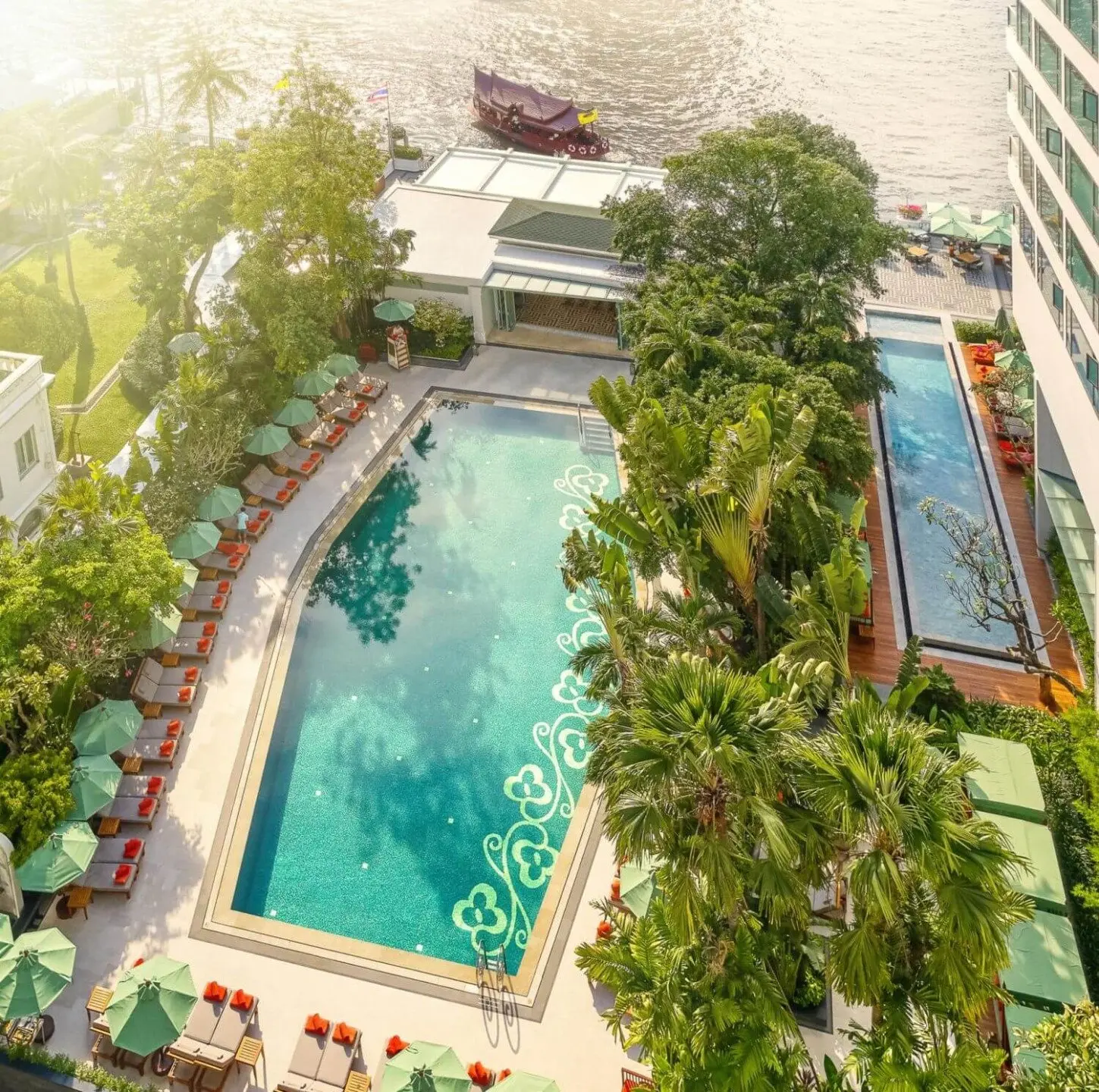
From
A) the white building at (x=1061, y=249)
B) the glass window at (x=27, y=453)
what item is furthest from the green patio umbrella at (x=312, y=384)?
the white building at (x=1061, y=249)

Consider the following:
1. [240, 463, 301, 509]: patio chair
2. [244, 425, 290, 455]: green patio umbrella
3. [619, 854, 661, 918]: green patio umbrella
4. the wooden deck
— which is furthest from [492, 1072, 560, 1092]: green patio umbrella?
[244, 425, 290, 455]: green patio umbrella

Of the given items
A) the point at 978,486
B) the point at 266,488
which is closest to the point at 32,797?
the point at 266,488

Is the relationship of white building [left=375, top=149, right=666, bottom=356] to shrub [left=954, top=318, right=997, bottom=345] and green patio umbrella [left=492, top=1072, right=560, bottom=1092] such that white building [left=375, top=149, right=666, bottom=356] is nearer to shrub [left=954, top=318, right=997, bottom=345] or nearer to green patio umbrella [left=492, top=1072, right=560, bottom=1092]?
shrub [left=954, top=318, right=997, bottom=345]

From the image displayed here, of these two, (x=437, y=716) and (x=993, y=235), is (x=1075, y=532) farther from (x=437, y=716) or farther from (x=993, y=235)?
(x=993, y=235)

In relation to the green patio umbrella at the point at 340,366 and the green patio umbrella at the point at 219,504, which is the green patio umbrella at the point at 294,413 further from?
the green patio umbrella at the point at 219,504

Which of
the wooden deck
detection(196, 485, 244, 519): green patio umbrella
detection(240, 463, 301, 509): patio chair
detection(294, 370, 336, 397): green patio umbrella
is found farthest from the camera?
detection(294, 370, 336, 397): green patio umbrella
